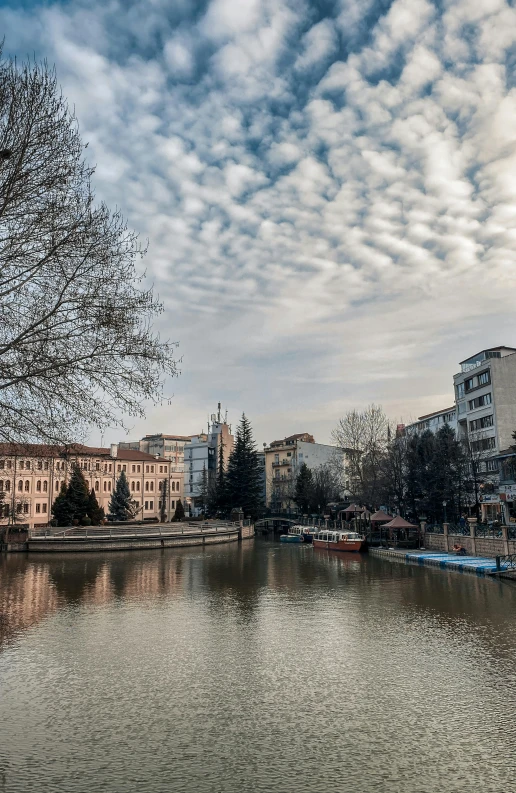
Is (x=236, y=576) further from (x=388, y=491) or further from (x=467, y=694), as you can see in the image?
(x=388, y=491)

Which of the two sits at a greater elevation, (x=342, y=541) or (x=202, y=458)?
(x=202, y=458)

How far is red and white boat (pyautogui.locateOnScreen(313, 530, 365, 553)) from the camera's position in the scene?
1950 inches

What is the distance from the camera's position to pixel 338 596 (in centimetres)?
2598

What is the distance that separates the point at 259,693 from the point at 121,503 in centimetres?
6215

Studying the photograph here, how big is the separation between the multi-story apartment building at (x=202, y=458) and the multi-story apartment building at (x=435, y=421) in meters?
33.9

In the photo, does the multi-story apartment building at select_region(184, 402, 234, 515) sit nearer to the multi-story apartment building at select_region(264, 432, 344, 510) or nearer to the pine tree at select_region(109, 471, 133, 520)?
the multi-story apartment building at select_region(264, 432, 344, 510)

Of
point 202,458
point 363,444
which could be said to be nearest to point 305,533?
point 363,444

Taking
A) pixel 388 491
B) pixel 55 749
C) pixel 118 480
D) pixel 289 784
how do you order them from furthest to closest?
pixel 118 480, pixel 388 491, pixel 55 749, pixel 289 784

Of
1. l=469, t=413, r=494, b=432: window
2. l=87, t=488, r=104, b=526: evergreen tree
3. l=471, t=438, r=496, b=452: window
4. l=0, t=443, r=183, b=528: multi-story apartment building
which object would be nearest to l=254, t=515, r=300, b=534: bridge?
Answer: l=0, t=443, r=183, b=528: multi-story apartment building

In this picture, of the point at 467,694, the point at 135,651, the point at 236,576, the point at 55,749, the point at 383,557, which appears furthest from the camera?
the point at 383,557

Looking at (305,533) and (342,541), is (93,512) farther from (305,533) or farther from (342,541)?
(342,541)

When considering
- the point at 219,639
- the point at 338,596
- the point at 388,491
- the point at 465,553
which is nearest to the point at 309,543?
the point at 388,491

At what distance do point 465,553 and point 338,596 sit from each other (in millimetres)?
16588

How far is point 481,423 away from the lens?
2163 inches
